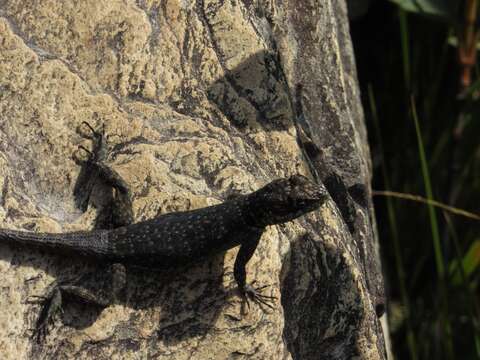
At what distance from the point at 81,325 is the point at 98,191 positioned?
103 cm

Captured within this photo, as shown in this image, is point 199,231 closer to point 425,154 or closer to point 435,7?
point 435,7

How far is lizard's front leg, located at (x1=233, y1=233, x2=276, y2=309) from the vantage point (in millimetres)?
5453

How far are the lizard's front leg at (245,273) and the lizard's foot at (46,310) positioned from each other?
1240 mm

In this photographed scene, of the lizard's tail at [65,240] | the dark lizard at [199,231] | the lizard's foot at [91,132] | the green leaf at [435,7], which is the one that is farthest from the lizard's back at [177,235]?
the green leaf at [435,7]

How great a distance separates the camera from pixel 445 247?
8391mm

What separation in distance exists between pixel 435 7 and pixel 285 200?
2.95 meters

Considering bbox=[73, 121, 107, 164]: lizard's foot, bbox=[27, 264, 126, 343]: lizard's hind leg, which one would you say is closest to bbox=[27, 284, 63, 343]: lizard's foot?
bbox=[27, 264, 126, 343]: lizard's hind leg

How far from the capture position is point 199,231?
5668mm

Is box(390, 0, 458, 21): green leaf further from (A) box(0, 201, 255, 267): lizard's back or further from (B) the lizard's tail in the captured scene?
(B) the lizard's tail

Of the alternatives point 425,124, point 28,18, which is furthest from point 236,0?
point 425,124

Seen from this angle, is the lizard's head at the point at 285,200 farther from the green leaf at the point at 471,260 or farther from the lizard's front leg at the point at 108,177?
the green leaf at the point at 471,260

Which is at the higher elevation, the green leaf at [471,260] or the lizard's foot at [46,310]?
the green leaf at [471,260]

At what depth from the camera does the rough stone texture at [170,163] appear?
541 cm

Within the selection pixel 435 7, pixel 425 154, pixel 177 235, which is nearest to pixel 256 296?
pixel 177 235
